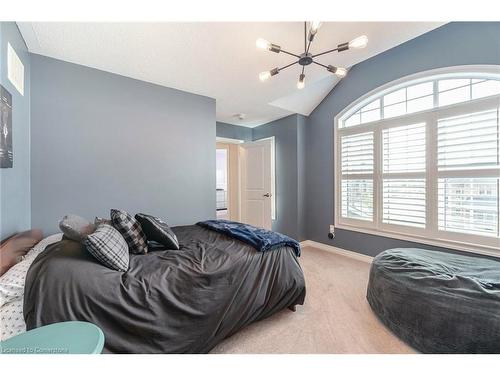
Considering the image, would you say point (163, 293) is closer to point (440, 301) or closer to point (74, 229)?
point (74, 229)

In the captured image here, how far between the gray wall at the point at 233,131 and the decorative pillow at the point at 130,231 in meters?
3.04

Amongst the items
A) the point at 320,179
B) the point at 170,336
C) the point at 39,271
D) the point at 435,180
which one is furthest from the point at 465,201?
the point at 39,271

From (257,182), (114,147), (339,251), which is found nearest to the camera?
(114,147)

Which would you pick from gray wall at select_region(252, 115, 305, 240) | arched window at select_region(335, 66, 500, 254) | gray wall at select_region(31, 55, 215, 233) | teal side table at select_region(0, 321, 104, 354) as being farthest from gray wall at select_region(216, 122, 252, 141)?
teal side table at select_region(0, 321, 104, 354)

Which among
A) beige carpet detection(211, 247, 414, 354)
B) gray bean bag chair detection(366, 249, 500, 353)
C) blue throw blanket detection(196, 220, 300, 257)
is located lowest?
beige carpet detection(211, 247, 414, 354)

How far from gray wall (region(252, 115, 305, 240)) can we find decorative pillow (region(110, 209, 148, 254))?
291 centimetres

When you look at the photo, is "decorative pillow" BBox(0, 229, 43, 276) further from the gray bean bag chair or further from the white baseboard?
the white baseboard

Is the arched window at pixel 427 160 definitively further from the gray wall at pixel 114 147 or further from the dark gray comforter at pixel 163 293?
the gray wall at pixel 114 147

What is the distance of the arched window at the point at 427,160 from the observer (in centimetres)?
217

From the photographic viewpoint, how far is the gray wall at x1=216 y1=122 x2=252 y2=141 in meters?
4.39

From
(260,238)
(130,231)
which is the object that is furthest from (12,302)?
(260,238)

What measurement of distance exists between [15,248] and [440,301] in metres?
2.93

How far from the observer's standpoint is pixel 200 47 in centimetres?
198

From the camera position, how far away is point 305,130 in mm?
4070
